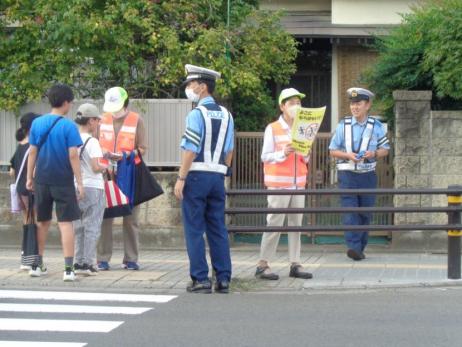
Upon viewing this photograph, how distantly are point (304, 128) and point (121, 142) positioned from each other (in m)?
2.05

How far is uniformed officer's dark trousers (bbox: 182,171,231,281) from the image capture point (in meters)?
8.87

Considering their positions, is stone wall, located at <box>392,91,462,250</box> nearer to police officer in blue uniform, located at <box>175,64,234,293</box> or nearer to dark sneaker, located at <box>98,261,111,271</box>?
police officer in blue uniform, located at <box>175,64,234,293</box>

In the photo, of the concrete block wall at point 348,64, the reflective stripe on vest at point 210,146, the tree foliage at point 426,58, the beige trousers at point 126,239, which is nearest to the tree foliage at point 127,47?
the tree foliage at point 426,58

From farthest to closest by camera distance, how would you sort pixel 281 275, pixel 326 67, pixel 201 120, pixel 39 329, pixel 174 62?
pixel 326 67 → pixel 174 62 → pixel 281 275 → pixel 201 120 → pixel 39 329

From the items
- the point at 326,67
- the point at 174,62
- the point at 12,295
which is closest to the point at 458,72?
the point at 174,62

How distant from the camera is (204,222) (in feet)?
29.7

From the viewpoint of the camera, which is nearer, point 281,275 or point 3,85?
point 281,275

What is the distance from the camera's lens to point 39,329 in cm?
749

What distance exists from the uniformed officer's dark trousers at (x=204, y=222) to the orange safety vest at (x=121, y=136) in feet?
4.91

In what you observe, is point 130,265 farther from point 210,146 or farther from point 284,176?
point 210,146

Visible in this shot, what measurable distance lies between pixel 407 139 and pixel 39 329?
20.5 feet

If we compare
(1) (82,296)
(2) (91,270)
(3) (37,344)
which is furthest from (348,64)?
(3) (37,344)

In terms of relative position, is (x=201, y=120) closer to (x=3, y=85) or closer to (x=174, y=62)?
(x=174, y=62)

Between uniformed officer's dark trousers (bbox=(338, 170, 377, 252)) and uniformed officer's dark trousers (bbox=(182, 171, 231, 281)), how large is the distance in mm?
2478
